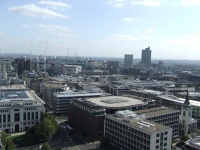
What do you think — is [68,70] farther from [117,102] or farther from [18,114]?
[18,114]

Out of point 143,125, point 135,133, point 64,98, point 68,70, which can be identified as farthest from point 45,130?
point 68,70

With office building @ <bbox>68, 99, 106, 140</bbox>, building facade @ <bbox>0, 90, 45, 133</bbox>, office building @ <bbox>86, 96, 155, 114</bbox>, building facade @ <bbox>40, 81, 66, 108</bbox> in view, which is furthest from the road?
building facade @ <bbox>40, 81, 66, 108</bbox>

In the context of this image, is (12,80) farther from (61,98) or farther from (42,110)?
(42,110)

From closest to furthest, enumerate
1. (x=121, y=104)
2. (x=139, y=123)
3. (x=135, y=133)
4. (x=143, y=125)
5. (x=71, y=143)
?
(x=135, y=133), (x=143, y=125), (x=139, y=123), (x=71, y=143), (x=121, y=104)

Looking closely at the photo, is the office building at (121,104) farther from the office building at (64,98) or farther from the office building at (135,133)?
the office building at (64,98)

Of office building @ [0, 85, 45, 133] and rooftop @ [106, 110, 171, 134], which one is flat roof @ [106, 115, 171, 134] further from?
office building @ [0, 85, 45, 133]

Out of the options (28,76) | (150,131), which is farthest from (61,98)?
(28,76)

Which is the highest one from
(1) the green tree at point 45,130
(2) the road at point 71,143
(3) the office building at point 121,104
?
(3) the office building at point 121,104

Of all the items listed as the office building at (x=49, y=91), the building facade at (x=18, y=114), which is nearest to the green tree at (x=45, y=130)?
the building facade at (x=18, y=114)
